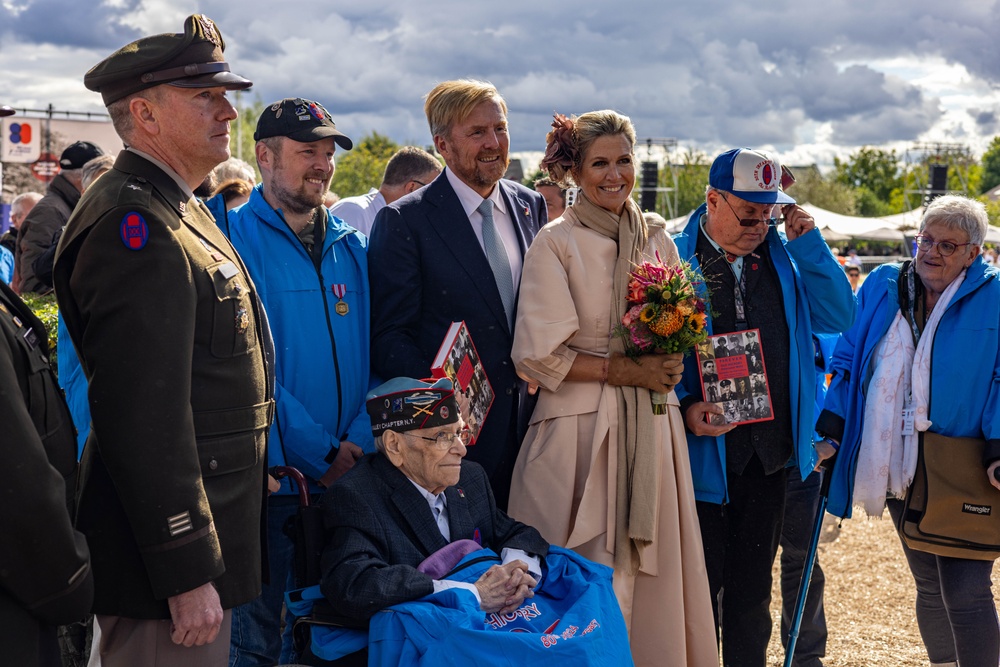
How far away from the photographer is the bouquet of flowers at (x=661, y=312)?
352 centimetres

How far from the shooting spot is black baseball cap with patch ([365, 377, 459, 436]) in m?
3.20

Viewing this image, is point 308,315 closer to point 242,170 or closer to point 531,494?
point 531,494

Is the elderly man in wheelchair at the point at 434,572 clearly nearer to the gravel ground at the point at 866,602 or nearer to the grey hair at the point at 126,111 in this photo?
the grey hair at the point at 126,111

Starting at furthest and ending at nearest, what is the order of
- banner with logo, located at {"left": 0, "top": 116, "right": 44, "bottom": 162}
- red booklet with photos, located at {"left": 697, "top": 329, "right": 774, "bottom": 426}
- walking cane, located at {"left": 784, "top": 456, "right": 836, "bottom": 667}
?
1. banner with logo, located at {"left": 0, "top": 116, "right": 44, "bottom": 162}
2. walking cane, located at {"left": 784, "top": 456, "right": 836, "bottom": 667}
3. red booklet with photos, located at {"left": 697, "top": 329, "right": 774, "bottom": 426}

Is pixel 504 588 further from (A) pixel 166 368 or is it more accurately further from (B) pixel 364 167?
(B) pixel 364 167

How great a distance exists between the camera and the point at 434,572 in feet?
10.1

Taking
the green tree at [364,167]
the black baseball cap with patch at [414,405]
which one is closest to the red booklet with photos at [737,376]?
the black baseball cap with patch at [414,405]

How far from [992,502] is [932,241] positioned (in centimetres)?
120

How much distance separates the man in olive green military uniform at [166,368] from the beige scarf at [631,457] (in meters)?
1.52

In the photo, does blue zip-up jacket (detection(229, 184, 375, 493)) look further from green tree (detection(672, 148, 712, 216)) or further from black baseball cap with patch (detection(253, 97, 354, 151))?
green tree (detection(672, 148, 712, 216))

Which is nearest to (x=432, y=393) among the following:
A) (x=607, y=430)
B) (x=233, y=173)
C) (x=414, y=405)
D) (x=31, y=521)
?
(x=414, y=405)

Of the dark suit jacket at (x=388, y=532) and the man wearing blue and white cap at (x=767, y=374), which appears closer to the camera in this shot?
the dark suit jacket at (x=388, y=532)

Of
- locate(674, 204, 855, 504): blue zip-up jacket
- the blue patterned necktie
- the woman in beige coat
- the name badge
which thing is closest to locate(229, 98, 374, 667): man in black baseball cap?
the blue patterned necktie

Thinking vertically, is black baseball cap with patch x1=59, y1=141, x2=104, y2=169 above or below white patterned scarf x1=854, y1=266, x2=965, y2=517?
above
